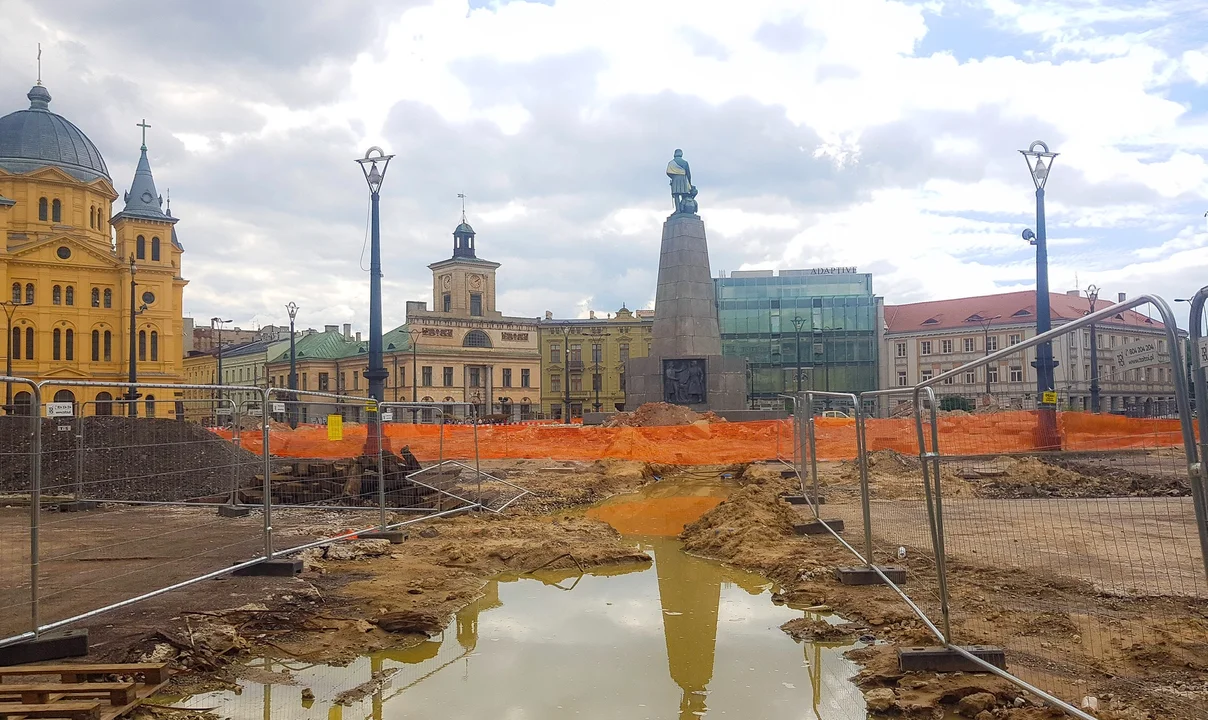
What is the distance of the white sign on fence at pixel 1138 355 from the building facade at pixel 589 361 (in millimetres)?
86177

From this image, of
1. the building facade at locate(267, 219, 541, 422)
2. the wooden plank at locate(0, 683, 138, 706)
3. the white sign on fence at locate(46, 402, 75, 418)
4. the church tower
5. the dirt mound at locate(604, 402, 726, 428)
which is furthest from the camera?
the church tower

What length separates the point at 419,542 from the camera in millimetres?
11117

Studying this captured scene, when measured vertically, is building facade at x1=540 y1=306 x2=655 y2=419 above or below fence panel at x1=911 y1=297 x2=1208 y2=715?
above

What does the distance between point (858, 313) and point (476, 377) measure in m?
36.5

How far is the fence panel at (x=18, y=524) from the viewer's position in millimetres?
6191

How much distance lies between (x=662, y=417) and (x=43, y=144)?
6484cm

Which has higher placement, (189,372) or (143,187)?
(143,187)

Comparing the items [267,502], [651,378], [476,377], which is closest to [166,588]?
[267,502]

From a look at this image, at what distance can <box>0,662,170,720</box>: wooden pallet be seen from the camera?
14.9ft

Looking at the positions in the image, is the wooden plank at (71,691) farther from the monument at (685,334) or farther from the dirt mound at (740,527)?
the monument at (685,334)

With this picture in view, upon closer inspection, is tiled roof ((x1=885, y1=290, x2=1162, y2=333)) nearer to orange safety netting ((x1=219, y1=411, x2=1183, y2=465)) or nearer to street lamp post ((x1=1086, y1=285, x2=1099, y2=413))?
orange safety netting ((x1=219, y1=411, x2=1183, y2=465))

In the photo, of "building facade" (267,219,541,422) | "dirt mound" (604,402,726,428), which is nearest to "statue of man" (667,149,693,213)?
"dirt mound" (604,402,726,428)

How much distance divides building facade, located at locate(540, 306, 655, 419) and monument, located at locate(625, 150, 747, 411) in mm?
58053

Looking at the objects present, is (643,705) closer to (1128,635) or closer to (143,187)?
(1128,635)
